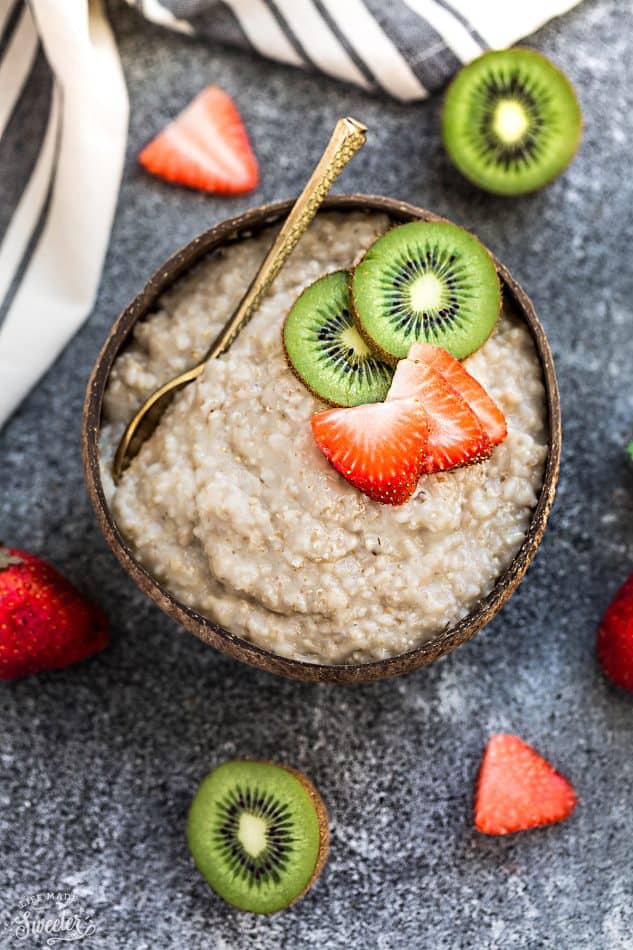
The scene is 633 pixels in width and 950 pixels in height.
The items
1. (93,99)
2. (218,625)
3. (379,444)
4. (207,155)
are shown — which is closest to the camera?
(379,444)

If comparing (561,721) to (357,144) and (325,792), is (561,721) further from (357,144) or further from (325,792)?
(357,144)

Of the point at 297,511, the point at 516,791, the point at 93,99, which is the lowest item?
the point at 516,791

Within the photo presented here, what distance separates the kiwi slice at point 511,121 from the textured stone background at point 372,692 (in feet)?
0.24

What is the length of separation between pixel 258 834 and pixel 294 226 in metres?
0.94

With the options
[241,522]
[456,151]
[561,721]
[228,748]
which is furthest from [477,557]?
[456,151]

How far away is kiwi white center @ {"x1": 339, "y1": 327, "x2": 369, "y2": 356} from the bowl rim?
22 cm

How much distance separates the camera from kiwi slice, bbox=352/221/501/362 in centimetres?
→ 158

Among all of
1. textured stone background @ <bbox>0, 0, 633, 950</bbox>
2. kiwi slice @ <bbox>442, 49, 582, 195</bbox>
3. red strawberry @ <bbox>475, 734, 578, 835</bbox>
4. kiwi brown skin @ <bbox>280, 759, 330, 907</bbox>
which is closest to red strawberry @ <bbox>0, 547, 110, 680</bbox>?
textured stone background @ <bbox>0, 0, 633, 950</bbox>

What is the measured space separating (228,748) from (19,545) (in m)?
0.50

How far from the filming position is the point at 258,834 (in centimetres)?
183

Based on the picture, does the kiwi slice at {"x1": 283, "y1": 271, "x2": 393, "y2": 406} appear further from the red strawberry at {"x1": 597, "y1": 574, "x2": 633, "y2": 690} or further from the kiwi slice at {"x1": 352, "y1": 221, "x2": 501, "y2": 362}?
the red strawberry at {"x1": 597, "y1": 574, "x2": 633, "y2": 690}

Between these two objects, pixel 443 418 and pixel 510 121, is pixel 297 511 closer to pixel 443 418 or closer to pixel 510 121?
pixel 443 418

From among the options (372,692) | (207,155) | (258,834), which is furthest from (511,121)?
(258,834)

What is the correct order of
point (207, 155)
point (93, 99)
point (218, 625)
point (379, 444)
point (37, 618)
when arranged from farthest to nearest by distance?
1. point (207, 155)
2. point (93, 99)
3. point (37, 618)
4. point (218, 625)
5. point (379, 444)
